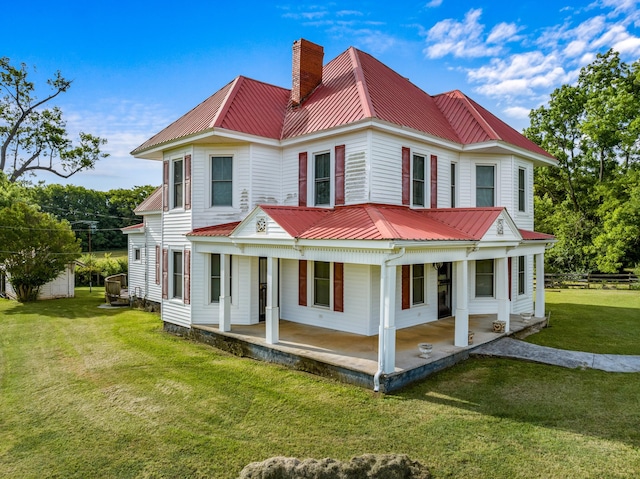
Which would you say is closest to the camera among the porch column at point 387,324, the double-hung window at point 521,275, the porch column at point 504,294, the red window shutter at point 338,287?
the porch column at point 387,324

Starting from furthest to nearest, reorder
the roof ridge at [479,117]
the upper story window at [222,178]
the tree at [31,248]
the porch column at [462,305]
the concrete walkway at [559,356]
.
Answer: the tree at [31,248] → the roof ridge at [479,117] → the upper story window at [222,178] → the porch column at [462,305] → the concrete walkway at [559,356]

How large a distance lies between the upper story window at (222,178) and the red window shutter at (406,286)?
5.99 m

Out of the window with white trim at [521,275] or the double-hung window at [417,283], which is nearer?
the double-hung window at [417,283]

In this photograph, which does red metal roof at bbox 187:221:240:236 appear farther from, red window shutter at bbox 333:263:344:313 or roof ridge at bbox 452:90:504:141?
roof ridge at bbox 452:90:504:141

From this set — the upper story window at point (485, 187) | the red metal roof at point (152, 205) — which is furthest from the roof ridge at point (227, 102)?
the upper story window at point (485, 187)

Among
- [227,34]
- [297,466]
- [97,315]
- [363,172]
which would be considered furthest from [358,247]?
[97,315]

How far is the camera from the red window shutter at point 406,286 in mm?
12242

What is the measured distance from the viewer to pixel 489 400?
7762 mm

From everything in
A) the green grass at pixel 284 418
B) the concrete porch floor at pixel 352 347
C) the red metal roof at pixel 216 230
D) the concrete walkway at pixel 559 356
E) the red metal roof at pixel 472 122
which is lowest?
the green grass at pixel 284 418

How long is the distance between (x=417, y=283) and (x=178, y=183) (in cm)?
876

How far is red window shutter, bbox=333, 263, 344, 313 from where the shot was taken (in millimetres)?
11828

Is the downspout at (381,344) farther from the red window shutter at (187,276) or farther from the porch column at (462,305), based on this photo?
the red window shutter at (187,276)

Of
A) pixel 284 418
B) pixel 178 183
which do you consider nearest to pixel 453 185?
pixel 178 183

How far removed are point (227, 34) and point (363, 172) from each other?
260 inches
